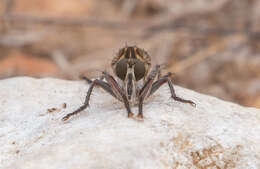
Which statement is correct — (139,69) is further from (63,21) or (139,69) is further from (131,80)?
(63,21)

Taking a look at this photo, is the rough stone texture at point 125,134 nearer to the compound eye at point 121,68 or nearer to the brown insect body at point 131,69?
the brown insect body at point 131,69

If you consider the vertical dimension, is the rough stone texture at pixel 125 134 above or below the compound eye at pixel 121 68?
below

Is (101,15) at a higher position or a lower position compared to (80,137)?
higher

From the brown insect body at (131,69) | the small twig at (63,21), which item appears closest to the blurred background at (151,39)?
the small twig at (63,21)

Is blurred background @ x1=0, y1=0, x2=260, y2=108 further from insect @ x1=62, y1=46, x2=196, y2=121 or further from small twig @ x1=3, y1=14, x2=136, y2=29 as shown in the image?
insect @ x1=62, y1=46, x2=196, y2=121

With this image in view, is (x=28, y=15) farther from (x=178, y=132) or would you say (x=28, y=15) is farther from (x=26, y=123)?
(x=178, y=132)

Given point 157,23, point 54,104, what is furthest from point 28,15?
point 54,104

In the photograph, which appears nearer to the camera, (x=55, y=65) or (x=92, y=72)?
(x=92, y=72)
